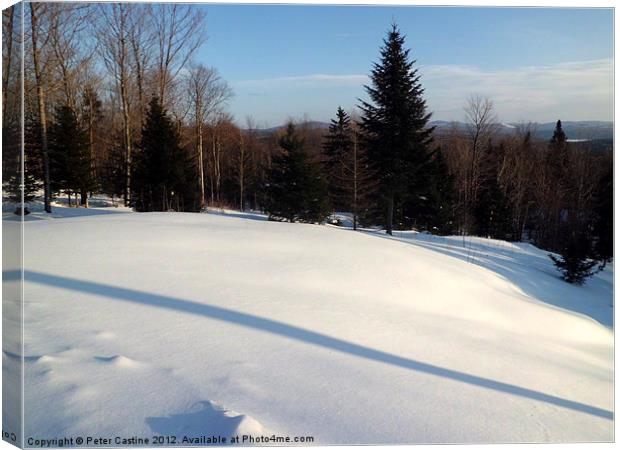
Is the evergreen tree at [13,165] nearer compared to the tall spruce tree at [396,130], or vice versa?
the evergreen tree at [13,165]

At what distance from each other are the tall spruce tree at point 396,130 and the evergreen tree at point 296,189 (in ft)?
10.3

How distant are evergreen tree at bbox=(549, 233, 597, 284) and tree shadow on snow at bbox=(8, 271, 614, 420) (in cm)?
365

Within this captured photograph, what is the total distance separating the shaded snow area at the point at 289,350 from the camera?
2617mm

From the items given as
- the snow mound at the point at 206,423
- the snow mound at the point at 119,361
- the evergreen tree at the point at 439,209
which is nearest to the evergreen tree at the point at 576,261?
the snow mound at the point at 206,423

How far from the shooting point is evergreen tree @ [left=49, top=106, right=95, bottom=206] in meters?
15.4

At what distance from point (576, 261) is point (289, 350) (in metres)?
Answer: 6.27

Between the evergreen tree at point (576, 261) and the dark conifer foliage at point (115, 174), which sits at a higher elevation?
the dark conifer foliage at point (115, 174)

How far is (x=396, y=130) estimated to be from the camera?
1741 cm

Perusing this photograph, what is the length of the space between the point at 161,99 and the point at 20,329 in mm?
16568

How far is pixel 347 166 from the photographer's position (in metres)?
20.2

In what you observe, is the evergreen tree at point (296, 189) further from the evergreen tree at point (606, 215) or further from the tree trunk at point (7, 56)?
the tree trunk at point (7, 56)

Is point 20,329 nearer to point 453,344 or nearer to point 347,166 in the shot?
point 453,344

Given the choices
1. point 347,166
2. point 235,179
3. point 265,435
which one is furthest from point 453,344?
point 235,179

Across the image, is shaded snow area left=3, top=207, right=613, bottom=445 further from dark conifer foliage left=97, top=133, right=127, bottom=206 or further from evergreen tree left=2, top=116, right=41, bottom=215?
dark conifer foliage left=97, top=133, right=127, bottom=206
